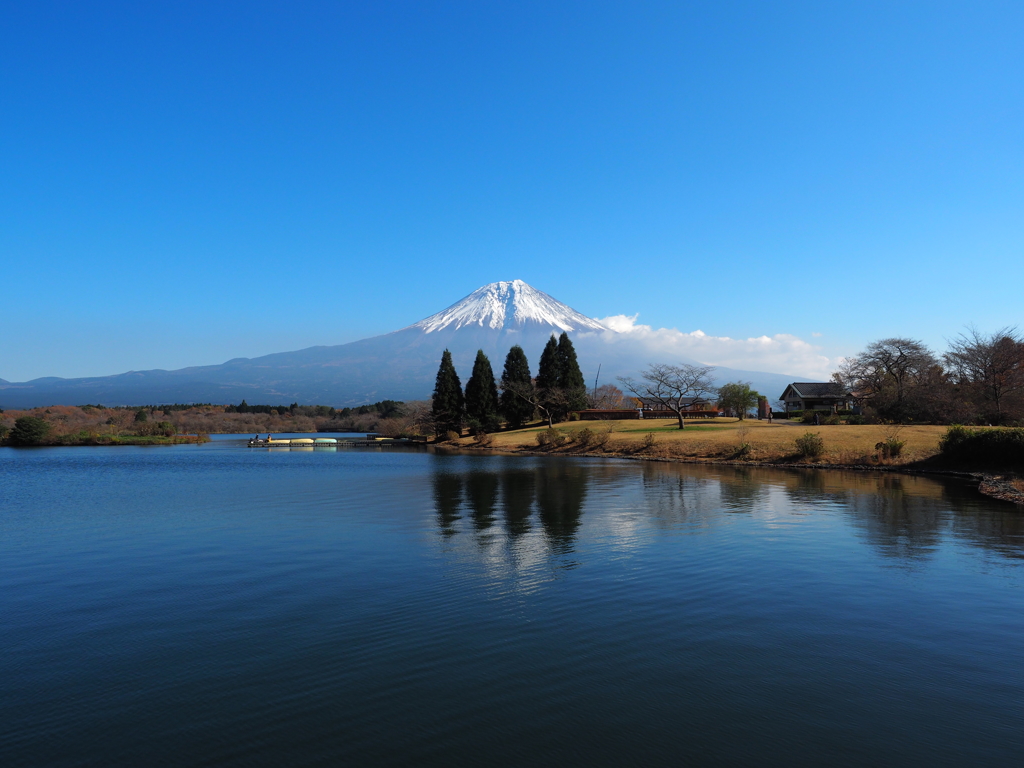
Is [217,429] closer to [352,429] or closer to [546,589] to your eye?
[352,429]

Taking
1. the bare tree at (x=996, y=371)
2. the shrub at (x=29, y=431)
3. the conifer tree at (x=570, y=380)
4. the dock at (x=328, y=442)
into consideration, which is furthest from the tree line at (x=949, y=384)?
the shrub at (x=29, y=431)

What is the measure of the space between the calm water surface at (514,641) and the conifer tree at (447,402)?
50.3m

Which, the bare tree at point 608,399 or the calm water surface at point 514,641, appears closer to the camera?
the calm water surface at point 514,641

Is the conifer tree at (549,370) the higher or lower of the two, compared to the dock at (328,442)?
higher

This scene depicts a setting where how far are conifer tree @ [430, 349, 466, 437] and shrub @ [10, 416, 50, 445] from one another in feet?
135

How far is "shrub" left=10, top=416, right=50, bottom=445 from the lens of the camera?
211 ft

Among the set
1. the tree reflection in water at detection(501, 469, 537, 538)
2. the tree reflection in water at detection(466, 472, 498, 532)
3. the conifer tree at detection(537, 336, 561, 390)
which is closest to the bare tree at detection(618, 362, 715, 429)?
the conifer tree at detection(537, 336, 561, 390)

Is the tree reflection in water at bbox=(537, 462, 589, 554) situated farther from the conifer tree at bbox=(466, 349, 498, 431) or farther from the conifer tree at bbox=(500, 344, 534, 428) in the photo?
the conifer tree at bbox=(500, 344, 534, 428)

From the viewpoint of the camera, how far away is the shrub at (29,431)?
2534 inches

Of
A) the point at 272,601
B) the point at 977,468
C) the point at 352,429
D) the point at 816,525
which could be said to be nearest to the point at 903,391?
the point at 977,468

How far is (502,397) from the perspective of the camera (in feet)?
230

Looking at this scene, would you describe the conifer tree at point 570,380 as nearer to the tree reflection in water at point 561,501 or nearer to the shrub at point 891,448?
the tree reflection in water at point 561,501

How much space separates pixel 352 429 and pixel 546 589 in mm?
108702

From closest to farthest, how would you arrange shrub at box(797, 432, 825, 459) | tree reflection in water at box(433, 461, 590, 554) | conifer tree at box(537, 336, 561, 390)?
tree reflection in water at box(433, 461, 590, 554), shrub at box(797, 432, 825, 459), conifer tree at box(537, 336, 561, 390)
